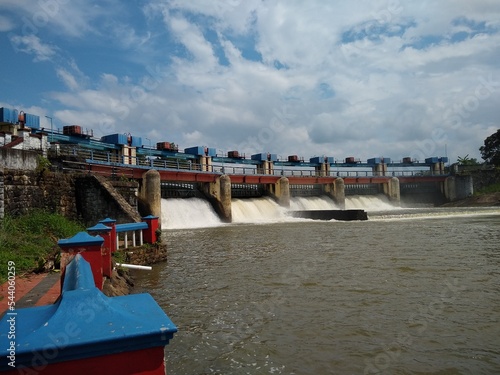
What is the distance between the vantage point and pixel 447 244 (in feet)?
48.4

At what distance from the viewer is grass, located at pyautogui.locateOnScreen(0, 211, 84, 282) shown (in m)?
7.88

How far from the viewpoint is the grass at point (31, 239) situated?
25.8 feet

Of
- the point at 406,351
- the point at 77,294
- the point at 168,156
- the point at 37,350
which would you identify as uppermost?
the point at 168,156

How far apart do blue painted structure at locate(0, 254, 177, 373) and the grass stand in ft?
21.3

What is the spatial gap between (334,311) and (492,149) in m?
74.5

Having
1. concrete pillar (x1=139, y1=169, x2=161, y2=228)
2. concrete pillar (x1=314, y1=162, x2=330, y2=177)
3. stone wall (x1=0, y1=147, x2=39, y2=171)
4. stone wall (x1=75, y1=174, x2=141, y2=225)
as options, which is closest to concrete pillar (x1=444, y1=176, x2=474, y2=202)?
concrete pillar (x1=314, y1=162, x2=330, y2=177)

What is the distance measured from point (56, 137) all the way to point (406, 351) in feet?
96.0

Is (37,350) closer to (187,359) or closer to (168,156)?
(187,359)

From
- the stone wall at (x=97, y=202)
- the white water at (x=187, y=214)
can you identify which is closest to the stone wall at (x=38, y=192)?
the stone wall at (x=97, y=202)

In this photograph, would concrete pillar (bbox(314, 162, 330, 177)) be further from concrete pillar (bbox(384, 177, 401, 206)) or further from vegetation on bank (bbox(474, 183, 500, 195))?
vegetation on bank (bbox(474, 183, 500, 195))

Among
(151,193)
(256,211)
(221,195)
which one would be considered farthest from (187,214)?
(256,211)

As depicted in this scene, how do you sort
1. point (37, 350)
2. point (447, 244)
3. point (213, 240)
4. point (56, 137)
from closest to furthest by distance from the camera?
point (37, 350) → point (447, 244) → point (213, 240) → point (56, 137)

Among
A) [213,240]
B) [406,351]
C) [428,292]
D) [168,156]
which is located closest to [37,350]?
[406,351]

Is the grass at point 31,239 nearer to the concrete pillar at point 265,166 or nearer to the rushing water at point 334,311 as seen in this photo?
the rushing water at point 334,311
